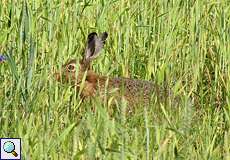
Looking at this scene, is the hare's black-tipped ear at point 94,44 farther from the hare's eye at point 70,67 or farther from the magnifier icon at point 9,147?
the magnifier icon at point 9,147

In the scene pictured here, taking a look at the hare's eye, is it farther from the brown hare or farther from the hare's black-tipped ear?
the hare's black-tipped ear

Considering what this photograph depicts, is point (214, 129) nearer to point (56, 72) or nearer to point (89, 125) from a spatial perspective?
point (89, 125)

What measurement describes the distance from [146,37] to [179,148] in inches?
77.1

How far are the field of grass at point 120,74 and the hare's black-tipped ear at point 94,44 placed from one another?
0.05 m

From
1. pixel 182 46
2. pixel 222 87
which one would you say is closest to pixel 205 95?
pixel 222 87

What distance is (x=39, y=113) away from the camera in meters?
3.66

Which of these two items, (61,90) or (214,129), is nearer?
(214,129)

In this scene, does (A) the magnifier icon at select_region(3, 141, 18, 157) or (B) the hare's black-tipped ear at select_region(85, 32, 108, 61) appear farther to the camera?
(B) the hare's black-tipped ear at select_region(85, 32, 108, 61)

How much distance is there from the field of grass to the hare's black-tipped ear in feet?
0.17

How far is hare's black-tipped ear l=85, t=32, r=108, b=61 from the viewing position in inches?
197

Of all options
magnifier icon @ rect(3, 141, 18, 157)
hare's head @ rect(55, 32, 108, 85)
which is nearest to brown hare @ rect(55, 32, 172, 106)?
hare's head @ rect(55, 32, 108, 85)

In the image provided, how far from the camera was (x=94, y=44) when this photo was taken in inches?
200

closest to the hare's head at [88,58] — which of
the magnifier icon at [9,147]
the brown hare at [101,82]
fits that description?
the brown hare at [101,82]

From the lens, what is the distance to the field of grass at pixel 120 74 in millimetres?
3176
